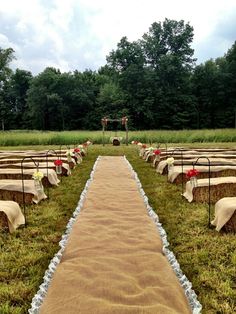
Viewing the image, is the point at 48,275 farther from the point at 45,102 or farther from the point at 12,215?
the point at 45,102

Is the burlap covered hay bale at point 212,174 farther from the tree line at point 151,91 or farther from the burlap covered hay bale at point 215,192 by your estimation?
the tree line at point 151,91

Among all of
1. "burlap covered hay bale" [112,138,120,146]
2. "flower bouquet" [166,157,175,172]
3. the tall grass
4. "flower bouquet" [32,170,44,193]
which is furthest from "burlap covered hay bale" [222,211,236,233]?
the tall grass

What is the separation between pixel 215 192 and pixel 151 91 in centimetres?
3893

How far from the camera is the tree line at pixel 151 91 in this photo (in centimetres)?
4550

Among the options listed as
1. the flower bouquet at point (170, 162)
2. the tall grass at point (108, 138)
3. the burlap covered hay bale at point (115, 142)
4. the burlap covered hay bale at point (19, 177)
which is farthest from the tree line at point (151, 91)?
the burlap covered hay bale at point (19, 177)

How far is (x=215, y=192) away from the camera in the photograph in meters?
7.48

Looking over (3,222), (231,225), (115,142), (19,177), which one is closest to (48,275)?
(3,222)

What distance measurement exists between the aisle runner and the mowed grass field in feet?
0.77

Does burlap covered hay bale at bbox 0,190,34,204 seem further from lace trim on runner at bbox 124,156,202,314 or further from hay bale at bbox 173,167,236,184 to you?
hay bale at bbox 173,167,236,184

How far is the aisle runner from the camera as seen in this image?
3.38 meters

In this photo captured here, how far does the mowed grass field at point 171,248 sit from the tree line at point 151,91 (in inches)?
1486

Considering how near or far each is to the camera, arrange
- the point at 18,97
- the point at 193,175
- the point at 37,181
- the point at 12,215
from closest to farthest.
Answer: the point at 12,215 < the point at 193,175 < the point at 37,181 < the point at 18,97

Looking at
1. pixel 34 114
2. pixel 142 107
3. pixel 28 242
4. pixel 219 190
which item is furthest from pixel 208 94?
pixel 28 242

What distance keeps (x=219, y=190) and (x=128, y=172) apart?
4.54 metres
